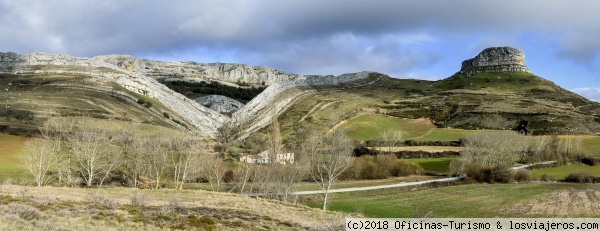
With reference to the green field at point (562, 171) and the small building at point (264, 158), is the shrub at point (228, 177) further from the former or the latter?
the green field at point (562, 171)

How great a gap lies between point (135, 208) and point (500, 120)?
142280 millimetres

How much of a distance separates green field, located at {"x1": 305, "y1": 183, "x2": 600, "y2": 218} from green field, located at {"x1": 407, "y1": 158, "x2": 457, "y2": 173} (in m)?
16.2

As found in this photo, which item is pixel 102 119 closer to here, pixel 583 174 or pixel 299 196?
pixel 299 196

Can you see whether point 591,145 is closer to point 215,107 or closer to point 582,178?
point 582,178

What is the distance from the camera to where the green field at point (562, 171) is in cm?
8875

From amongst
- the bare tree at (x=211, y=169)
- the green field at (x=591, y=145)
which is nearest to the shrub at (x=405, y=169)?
the bare tree at (x=211, y=169)

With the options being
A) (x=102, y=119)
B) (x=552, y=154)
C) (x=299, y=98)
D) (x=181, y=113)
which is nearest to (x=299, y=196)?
(x=102, y=119)

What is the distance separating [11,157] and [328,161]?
5447 centimetres

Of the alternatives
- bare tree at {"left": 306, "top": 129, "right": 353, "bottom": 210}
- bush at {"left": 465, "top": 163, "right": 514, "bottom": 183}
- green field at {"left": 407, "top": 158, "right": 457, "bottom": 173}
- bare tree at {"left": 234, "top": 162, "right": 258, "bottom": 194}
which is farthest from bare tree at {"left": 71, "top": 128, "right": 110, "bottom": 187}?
bush at {"left": 465, "top": 163, "right": 514, "bottom": 183}

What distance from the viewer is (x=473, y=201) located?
6550cm

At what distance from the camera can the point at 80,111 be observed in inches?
4464

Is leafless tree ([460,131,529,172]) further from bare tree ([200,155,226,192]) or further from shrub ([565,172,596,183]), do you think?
bare tree ([200,155,226,192])

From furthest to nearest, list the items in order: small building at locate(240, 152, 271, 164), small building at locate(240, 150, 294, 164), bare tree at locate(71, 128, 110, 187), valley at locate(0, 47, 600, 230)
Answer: small building at locate(240, 152, 271, 164)
small building at locate(240, 150, 294, 164)
bare tree at locate(71, 128, 110, 187)
valley at locate(0, 47, 600, 230)

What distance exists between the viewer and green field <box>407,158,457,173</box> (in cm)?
9975
